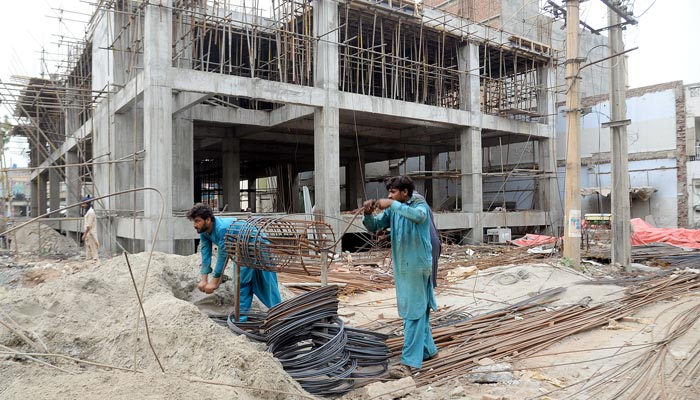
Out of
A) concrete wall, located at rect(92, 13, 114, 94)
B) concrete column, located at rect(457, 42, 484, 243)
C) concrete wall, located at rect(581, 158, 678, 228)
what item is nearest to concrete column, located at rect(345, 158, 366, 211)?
concrete column, located at rect(457, 42, 484, 243)

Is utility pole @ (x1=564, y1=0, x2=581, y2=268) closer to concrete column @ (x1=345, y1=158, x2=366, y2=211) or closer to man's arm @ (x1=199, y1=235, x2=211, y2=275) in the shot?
man's arm @ (x1=199, y1=235, x2=211, y2=275)

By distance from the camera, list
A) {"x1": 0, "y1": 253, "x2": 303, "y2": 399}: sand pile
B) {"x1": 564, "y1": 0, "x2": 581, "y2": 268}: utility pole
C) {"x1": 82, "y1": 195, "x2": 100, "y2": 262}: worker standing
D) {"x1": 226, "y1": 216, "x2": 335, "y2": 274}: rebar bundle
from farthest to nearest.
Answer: {"x1": 82, "y1": 195, "x2": 100, "y2": 262}: worker standing, {"x1": 564, "y1": 0, "x2": 581, "y2": 268}: utility pole, {"x1": 226, "y1": 216, "x2": 335, "y2": 274}: rebar bundle, {"x1": 0, "y1": 253, "x2": 303, "y2": 399}: sand pile

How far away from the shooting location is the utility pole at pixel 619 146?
1017cm

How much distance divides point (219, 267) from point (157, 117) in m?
7.46

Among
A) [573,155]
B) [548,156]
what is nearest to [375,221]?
[573,155]

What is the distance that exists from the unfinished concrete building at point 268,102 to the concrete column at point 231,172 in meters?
0.05

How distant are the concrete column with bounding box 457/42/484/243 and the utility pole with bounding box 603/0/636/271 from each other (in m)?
7.93

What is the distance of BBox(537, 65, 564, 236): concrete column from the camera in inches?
835

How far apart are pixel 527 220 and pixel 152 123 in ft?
49.1

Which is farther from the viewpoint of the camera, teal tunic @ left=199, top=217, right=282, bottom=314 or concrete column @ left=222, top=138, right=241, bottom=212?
concrete column @ left=222, top=138, right=241, bottom=212

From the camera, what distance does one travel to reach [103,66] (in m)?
15.5

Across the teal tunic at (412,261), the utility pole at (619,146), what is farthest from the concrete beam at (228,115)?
the teal tunic at (412,261)

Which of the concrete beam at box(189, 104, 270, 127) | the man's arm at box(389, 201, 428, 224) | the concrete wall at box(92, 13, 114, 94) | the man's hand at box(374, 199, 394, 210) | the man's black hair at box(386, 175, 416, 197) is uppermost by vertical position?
the concrete wall at box(92, 13, 114, 94)

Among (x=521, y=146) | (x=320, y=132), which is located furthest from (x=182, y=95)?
(x=521, y=146)
